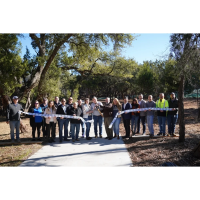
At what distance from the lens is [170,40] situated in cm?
656

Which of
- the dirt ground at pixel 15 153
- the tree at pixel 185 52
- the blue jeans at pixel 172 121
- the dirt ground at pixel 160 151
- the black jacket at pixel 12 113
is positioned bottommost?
the dirt ground at pixel 15 153

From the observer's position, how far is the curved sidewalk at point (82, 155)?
5332mm

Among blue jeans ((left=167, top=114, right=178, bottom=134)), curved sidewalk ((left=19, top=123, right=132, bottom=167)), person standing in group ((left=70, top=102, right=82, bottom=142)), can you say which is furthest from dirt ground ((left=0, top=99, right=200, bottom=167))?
person standing in group ((left=70, top=102, right=82, bottom=142))

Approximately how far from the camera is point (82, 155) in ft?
20.0

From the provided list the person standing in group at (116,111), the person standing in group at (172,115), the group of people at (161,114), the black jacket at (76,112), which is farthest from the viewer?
the person standing in group at (116,111)

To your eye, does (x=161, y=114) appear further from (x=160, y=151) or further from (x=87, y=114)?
(x=87, y=114)

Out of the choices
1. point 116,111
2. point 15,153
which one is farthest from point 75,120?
point 15,153

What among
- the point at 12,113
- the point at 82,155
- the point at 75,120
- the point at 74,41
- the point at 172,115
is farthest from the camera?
the point at 74,41

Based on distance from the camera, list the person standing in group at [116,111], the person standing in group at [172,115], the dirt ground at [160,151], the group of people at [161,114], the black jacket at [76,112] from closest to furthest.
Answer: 1. the dirt ground at [160,151]
2. the black jacket at [76,112]
3. the person standing in group at [172,115]
4. the group of people at [161,114]
5. the person standing in group at [116,111]

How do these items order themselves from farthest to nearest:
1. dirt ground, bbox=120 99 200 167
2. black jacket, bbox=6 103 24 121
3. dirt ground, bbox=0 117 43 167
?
black jacket, bbox=6 103 24 121, dirt ground, bbox=0 117 43 167, dirt ground, bbox=120 99 200 167

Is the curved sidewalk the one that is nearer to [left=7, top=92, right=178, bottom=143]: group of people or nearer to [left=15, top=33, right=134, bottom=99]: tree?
[left=7, top=92, right=178, bottom=143]: group of people

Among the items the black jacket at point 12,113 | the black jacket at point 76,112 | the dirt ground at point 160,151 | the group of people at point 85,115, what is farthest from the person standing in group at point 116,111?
the black jacket at point 12,113

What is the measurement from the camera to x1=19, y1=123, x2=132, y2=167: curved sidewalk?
533 cm

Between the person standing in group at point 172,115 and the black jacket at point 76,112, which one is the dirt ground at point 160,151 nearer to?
the person standing in group at point 172,115
